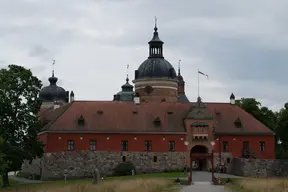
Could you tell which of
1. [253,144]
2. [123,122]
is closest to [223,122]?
[253,144]

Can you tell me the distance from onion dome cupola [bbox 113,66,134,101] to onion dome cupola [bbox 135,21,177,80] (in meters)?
18.6

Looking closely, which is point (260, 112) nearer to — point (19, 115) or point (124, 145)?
point (124, 145)

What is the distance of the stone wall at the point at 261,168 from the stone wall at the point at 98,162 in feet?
24.3

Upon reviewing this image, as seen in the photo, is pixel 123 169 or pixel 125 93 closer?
pixel 123 169

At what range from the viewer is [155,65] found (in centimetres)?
7781

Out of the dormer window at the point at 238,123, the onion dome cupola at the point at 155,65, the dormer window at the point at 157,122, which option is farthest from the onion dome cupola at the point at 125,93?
the dormer window at the point at 238,123

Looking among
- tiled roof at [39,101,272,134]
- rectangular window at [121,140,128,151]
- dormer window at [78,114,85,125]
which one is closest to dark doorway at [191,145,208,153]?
tiled roof at [39,101,272,134]

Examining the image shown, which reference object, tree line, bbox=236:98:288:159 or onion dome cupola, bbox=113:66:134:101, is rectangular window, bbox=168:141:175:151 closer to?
tree line, bbox=236:98:288:159

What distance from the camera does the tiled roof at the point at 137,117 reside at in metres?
65.3

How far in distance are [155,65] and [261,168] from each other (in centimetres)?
2309

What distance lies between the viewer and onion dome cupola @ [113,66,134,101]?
99062 mm

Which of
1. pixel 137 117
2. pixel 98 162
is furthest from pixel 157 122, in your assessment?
pixel 98 162

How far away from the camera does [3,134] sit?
57.2m

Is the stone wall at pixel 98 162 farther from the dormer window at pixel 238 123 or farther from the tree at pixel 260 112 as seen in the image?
the tree at pixel 260 112
